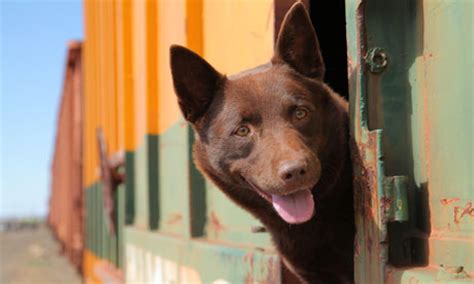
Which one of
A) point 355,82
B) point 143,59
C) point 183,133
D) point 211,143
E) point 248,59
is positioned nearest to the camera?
point 355,82

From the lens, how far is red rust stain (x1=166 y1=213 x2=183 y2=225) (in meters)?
3.56

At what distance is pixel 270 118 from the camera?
215 centimetres

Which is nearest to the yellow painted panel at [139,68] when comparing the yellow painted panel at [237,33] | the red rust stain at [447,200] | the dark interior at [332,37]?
the yellow painted panel at [237,33]

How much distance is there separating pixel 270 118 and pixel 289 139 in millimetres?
154

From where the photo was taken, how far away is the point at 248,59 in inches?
105

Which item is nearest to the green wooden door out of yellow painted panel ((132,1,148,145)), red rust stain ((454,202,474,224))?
red rust stain ((454,202,474,224))

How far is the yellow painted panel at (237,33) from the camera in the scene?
243 cm

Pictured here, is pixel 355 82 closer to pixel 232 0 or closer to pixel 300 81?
pixel 300 81

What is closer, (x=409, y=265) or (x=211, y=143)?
(x=409, y=265)

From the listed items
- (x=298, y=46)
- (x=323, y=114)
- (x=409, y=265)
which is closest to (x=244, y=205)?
(x=323, y=114)

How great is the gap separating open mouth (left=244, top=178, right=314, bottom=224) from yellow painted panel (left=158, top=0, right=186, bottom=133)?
1.50 m

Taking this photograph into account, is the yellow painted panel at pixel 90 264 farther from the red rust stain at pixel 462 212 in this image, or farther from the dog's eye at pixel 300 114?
the red rust stain at pixel 462 212

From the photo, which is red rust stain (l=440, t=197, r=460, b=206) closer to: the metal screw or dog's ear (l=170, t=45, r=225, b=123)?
the metal screw

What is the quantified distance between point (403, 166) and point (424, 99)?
0.68 feet
